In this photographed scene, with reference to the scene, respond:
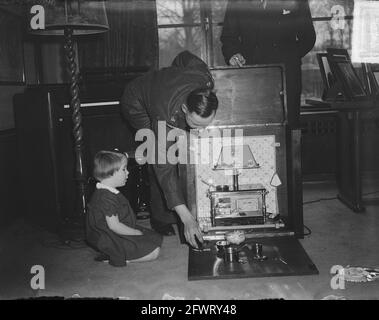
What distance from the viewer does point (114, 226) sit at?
2.44m

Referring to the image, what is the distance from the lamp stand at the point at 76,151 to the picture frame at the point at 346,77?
177 centimetres

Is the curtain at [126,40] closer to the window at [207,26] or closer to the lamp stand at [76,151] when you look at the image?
the window at [207,26]

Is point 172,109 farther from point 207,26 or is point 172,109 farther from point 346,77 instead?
point 207,26

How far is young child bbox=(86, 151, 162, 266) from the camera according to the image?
2.41 metres

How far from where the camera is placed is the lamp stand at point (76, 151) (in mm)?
2799

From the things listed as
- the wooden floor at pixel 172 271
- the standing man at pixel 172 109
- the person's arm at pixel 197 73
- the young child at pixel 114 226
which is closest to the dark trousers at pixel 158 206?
the standing man at pixel 172 109

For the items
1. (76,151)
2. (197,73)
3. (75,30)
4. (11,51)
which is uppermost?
(75,30)

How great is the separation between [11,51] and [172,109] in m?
1.70

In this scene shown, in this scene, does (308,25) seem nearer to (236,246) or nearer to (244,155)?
(244,155)

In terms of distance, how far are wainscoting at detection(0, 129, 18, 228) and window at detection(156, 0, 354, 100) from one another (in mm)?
1474

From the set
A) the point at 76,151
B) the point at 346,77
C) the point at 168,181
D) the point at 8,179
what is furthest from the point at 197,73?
the point at 8,179

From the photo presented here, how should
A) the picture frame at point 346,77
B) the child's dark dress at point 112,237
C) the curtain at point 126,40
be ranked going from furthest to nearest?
the curtain at point 126,40 < the picture frame at point 346,77 < the child's dark dress at point 112,237
